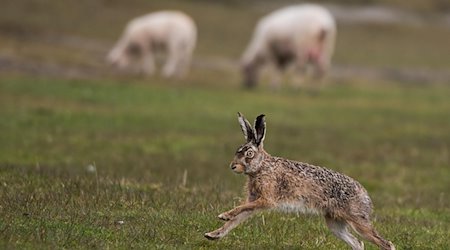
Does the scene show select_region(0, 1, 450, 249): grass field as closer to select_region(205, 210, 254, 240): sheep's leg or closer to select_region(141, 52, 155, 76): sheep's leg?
select_region(205, 210, 254, 240): sheep's leg

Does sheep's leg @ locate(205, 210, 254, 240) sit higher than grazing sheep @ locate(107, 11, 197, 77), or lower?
higher

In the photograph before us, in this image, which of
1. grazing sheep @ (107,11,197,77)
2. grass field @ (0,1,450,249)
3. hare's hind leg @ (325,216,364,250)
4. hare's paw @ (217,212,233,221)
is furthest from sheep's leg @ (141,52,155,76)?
hare's paw @ (217,212,233,221)

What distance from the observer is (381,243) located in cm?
890

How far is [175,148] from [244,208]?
465 inches

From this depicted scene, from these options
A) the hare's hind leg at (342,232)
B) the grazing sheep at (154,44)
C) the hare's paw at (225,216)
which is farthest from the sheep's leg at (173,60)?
the hare's paw at (225,216)

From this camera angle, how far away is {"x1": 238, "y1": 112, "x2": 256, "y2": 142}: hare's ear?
8.57 metres

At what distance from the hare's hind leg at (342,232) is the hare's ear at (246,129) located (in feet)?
3.70

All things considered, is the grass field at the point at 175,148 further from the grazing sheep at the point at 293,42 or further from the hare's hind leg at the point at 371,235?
the grazing sheep at the point at 293,42

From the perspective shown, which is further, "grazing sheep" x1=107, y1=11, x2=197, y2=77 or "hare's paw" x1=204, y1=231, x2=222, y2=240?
"grazing sheep" x1=107, y1=11, x2=197, y2=77

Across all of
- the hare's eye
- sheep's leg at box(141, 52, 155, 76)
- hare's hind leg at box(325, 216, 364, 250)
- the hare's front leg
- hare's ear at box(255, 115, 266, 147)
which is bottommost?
sheep's leg at box(141, 52, 155, 76)

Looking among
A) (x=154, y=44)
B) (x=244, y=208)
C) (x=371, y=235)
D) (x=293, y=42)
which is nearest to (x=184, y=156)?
(x=371, y=235)

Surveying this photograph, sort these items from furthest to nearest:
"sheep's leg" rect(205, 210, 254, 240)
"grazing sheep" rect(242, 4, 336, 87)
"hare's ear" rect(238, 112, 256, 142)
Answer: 1. "grazing sheep" rect(242, 4, 336, 87)
2. "hare's ear" rect(238, 112, 256, 142)
3. "sheep's leg" rect(205, 210, 254, 240)

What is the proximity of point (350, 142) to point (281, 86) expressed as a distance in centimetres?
1361

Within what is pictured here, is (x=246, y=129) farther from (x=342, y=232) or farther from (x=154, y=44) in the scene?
(x=154, y=44)
